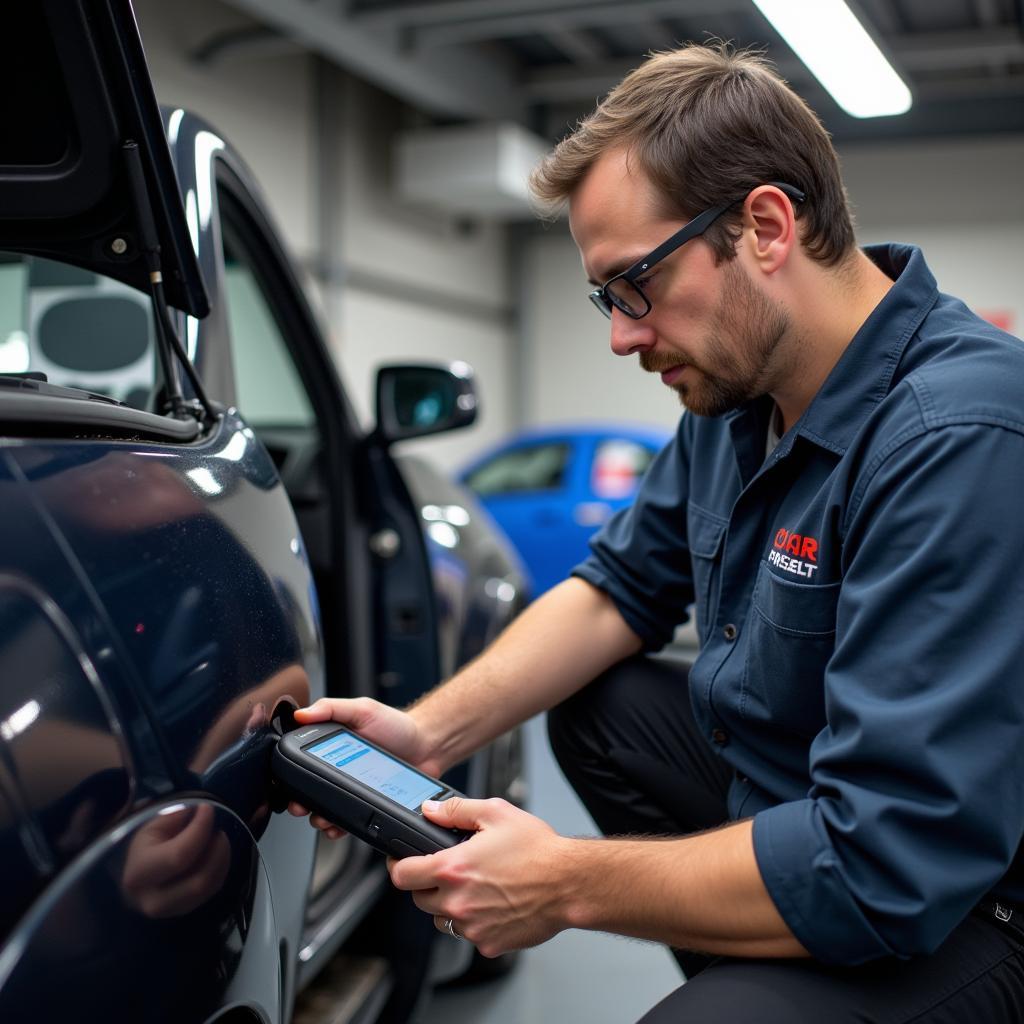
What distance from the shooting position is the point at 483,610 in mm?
2455

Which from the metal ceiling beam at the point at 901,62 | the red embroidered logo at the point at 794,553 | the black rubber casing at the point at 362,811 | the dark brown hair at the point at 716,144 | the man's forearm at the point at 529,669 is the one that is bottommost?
the man's forearm at the point at 529,669

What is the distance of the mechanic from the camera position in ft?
3.62

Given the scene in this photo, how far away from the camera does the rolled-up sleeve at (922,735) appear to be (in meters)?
1.08

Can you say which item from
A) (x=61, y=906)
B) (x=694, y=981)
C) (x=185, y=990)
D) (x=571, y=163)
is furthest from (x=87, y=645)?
(x=571, y=163)

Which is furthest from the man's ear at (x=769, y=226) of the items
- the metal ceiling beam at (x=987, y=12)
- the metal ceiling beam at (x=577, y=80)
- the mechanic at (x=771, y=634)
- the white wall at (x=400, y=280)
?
the metal ceiling beam at (x=577, y=80)

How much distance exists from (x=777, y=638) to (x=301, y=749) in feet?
1.92

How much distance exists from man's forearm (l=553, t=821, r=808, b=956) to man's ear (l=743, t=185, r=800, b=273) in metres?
0.69

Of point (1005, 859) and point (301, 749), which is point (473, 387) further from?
point (1005, 859)

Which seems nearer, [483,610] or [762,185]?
[762,185]

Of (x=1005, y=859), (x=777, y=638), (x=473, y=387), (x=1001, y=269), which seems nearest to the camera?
(x=1005, y=859)

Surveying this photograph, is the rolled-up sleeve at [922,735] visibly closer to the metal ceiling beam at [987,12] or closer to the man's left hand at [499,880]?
the man's left hand at [499,880]

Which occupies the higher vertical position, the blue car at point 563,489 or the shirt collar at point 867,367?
the shirt collar at point 867,367

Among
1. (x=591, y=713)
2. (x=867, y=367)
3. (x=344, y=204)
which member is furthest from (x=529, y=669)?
(x=344, y=204)

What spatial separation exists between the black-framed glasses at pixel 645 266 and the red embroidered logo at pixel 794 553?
340mm
